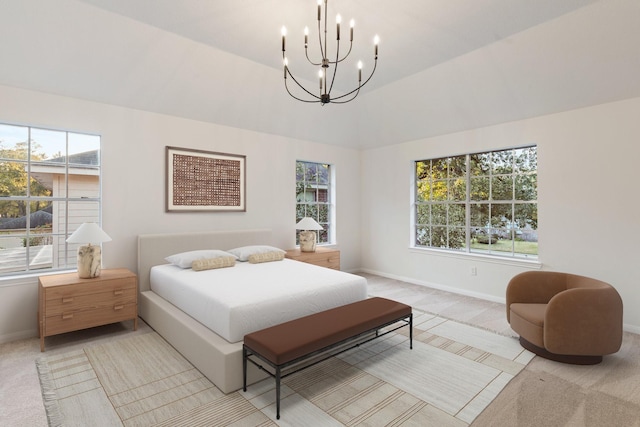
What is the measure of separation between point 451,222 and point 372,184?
1.65 meters

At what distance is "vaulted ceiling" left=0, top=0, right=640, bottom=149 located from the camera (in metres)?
2.80

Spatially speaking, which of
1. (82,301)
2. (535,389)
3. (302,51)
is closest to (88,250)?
(82,301)

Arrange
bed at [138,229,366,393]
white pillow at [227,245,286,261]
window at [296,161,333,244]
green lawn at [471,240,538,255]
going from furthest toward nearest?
window at [296,161,333,244] < green lawn at [471,240,538,255] < white pillow at [227,245,286,261] < bed at [138,229,366,393]

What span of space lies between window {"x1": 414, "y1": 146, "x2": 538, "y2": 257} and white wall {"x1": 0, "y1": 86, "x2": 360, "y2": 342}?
2.00m

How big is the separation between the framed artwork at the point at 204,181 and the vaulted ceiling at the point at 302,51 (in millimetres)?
522

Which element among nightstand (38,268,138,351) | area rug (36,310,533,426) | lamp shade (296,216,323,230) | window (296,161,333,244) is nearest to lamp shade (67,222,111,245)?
nightstand (38,268,138,351)

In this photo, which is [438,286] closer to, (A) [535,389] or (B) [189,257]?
(A) [535,389]

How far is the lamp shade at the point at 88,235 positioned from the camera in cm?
317

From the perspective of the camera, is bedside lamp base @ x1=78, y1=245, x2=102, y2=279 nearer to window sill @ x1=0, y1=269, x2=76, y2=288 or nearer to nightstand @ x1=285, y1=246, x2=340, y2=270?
window sill @ x1=0, y1=269, x2=76, y2=288

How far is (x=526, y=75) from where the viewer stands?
3.63 meters

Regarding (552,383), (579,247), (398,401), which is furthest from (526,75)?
(398,401)

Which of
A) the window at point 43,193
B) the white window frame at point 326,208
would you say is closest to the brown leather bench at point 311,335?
the window at point 43,193

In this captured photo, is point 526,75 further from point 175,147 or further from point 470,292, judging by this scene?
point 175,147

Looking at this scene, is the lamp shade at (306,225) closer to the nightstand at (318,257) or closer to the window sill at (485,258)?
the nightstand at (318,257)
